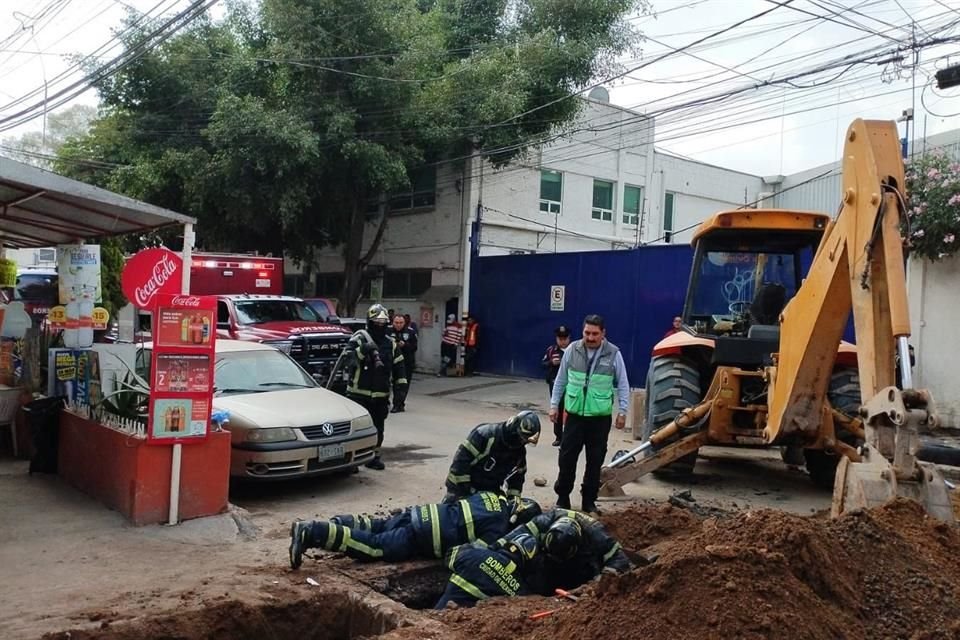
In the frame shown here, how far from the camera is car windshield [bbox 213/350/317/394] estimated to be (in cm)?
843

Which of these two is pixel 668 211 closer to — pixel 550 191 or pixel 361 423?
pixel 550 191

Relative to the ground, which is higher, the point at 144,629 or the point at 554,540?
the point at 554,540

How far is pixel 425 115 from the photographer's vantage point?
762 inches

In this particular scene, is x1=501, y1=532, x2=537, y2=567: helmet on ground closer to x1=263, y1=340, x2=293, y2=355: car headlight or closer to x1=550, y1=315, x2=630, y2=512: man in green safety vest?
x1=550, y1=315, x2=630, y2=512: man in green safety vest

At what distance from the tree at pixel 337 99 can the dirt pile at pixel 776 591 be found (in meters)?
15.1

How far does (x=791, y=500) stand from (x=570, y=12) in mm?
15385

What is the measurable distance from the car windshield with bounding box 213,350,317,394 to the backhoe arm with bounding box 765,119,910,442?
5.00 meters

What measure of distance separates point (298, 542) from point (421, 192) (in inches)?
727

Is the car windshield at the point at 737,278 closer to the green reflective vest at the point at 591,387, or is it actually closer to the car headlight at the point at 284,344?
the green reflective vest at the point at 591,387

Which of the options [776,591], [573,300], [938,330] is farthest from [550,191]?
[776,591]

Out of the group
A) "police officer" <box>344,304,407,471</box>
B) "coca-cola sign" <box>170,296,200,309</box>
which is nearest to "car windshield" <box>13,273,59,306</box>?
"police officer" <box>344,304,407,471</box>

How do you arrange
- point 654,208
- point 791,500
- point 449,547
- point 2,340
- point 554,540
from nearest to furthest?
point 554,540 → point 449,547 → point 791,500 → point 2,340 → point 654,208

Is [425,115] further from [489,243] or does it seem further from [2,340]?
[2,340]

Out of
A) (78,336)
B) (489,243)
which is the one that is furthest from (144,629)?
(489,243)
